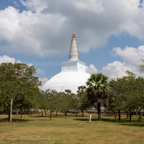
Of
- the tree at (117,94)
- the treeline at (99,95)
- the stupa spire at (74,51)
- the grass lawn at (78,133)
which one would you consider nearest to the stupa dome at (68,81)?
the stupa spire at (74,51)

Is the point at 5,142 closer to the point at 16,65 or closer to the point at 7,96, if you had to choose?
the point at 7,96

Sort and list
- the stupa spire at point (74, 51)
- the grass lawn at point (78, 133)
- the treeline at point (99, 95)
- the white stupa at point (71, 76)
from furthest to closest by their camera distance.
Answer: the stupa spire at point (74, 51) < the white stupa at point (71, 76) < the treeline at point (99, 95) < the grass lawn at point (78, 133)

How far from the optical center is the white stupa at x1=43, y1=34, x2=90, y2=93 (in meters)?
69.7

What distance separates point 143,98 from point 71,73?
5799cm

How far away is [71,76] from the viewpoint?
74500 mm

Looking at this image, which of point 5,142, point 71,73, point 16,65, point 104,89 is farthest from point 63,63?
point 5,142

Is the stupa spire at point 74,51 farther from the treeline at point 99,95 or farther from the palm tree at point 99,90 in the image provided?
the palm tree at point 99,90

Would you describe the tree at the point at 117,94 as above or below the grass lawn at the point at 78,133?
above

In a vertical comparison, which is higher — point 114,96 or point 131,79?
point 131,79

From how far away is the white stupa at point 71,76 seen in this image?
69688mm

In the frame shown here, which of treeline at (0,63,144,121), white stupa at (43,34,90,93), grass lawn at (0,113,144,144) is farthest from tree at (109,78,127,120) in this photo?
white stupa at (43,34,90,93)

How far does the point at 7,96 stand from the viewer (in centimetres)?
2334

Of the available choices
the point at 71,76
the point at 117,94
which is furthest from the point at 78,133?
the point at 71,76

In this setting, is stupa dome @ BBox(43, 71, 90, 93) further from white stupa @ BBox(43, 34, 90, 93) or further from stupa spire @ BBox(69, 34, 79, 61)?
stupa spire @ BBox(69, 34, 79, 61)
